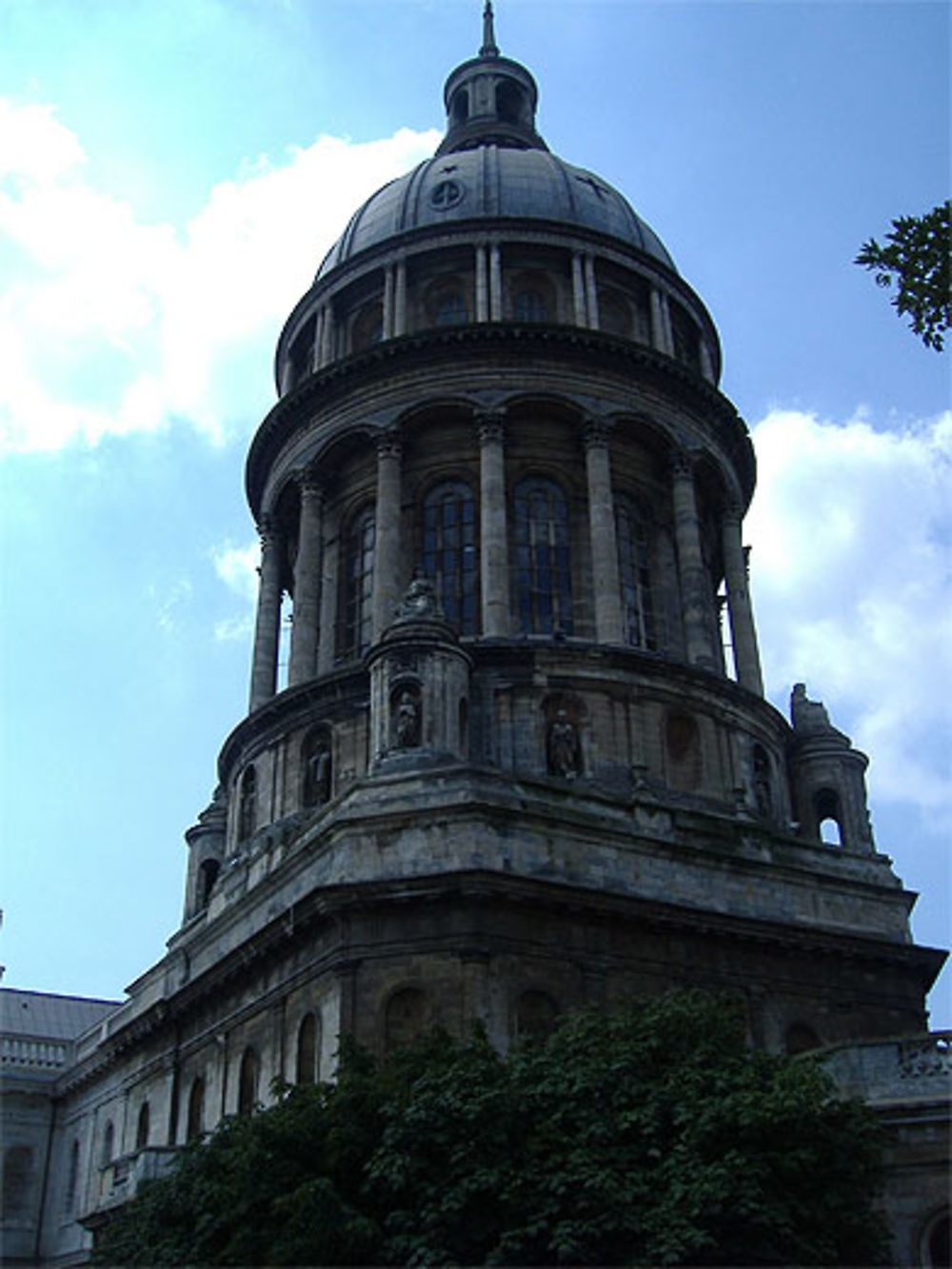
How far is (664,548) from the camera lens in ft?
133

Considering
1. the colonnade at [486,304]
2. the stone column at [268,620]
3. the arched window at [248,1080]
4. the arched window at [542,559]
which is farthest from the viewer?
the colonnade at [486,304]

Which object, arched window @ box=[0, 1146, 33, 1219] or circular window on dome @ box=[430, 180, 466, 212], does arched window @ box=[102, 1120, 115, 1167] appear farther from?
circular window on dome @ box=[430, 180, 466, 212]

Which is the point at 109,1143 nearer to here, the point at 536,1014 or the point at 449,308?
the point at 536,1014

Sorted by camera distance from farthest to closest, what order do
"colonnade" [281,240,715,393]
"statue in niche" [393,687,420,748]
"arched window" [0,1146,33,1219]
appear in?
"arched window" [0,1146,33,1219], "colonnade" [281,240,715,393], "statue in niche" [393,687,420,748]

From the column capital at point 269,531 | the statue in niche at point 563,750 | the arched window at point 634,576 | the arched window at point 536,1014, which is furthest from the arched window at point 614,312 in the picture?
the arched window at point 536,1014

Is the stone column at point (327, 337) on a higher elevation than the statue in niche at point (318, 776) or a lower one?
higher

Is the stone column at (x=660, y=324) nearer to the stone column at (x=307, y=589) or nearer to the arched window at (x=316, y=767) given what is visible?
the stone column at (x=307, y=589)

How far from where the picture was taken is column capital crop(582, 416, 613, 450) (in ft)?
129

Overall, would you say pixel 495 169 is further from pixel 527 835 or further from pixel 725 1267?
pixel 725 1267

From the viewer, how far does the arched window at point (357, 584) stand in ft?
128

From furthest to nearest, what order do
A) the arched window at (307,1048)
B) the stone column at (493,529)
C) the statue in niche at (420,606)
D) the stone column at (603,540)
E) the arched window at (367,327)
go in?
the arched window at (367,327) → the stone column at (603,540) → the stone column at (493,529) → the statue in niche at (420,606) → the arched window at (307,1048)

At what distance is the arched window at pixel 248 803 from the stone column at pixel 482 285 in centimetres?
1427

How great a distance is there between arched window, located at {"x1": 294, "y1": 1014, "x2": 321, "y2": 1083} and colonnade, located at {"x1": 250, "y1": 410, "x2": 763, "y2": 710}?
10.6m

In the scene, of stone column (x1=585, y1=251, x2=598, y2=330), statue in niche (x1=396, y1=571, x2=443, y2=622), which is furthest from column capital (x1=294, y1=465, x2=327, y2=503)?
statue in niche (x1=396, y1=571, x2=443, y2=622)
